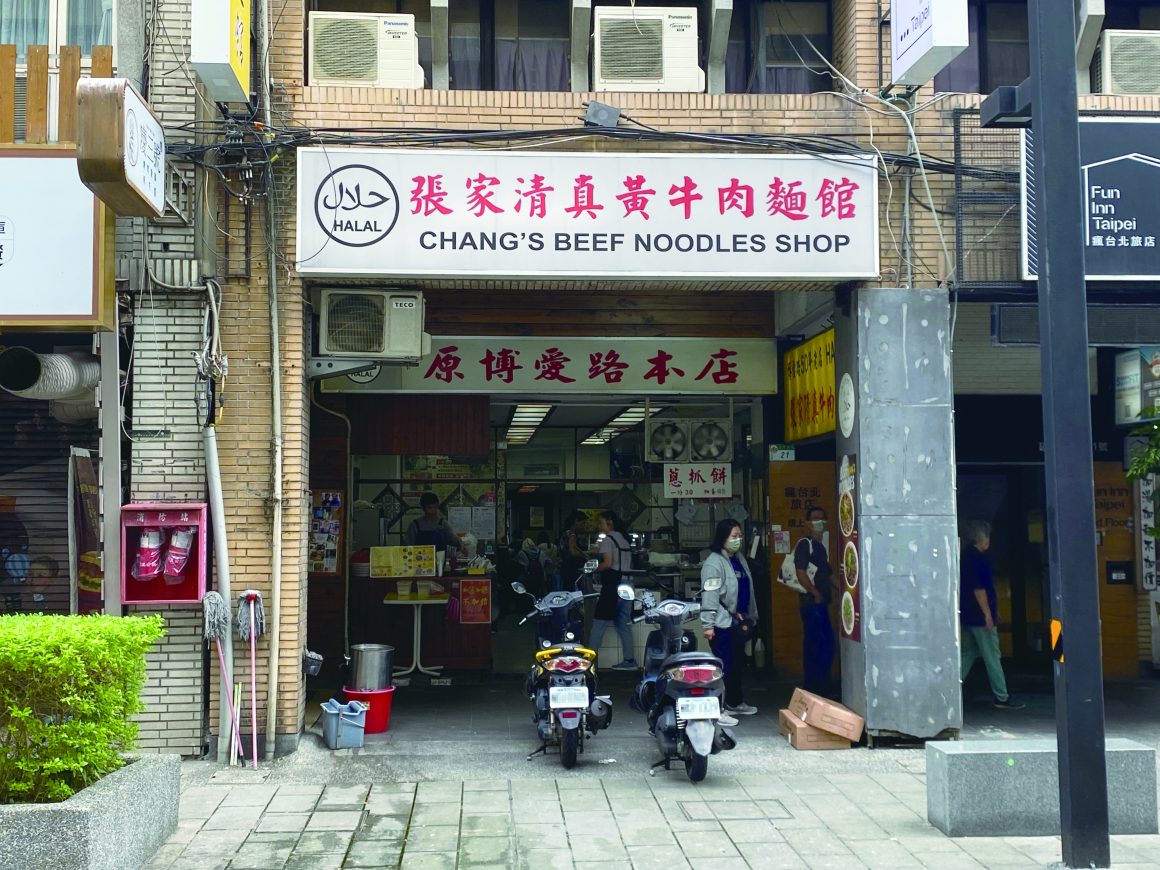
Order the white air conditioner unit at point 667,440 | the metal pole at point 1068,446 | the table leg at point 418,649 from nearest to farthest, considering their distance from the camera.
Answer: the metal pole at point 1068,446 → the table leg at point 418,649 → the white air conditioner unit at point 667,440

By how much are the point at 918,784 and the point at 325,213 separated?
6.27m

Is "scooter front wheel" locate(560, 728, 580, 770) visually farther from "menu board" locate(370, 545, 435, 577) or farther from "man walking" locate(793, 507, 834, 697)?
"menu board" locate(370, 545, 435, 577)

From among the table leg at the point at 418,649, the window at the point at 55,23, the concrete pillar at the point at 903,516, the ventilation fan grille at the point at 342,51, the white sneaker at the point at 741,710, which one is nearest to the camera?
the concrete pillar at the point at 903,516

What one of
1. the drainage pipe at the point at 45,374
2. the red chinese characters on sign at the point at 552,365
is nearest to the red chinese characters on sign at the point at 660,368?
the red chinese characters on sign at the point at 552,365

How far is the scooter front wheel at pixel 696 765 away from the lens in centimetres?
783

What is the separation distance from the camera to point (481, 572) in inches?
498

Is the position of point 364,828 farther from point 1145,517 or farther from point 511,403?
point 1145,517

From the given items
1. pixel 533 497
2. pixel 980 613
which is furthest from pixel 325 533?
pixel 533 497

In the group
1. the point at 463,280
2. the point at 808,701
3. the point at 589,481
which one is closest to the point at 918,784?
the point at 808,701

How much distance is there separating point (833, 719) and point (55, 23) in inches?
341

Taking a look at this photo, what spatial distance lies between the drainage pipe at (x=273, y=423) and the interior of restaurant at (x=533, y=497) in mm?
3478

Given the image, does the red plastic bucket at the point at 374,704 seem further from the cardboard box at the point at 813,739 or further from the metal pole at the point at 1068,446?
the metal pole at the point at 1068,446

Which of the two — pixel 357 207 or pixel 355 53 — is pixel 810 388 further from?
pixel 355 53

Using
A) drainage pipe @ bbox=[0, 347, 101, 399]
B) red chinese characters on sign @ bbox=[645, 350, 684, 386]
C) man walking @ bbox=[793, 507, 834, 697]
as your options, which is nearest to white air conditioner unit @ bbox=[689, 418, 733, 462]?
red chinese characters on sign @ bbox=[645, 350, 684, 386]
